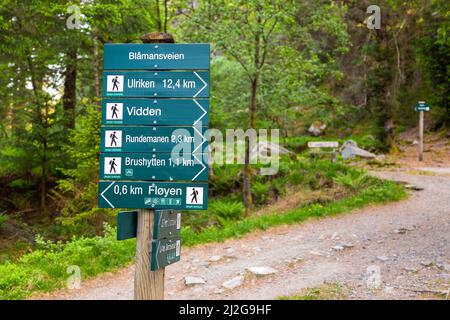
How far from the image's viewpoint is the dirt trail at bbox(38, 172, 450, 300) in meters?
6.38

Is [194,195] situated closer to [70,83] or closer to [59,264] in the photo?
[59,264]

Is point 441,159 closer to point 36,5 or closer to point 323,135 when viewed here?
point 323,135

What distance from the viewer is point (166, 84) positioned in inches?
164

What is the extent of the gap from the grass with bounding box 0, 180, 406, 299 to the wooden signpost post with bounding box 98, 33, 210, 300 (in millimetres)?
3514

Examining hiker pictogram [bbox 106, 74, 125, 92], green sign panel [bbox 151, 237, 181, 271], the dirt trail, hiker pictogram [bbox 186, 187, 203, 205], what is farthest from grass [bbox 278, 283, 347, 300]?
hiker pictogram [bbox 106, 74, 125, 92]

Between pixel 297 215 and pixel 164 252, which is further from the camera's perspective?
pixel 297 215

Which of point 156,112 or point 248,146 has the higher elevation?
point 156,112

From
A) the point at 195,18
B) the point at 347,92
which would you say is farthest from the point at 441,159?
the point at 195,18

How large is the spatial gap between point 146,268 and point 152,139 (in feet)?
4.00

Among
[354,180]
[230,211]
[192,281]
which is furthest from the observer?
[354,180]

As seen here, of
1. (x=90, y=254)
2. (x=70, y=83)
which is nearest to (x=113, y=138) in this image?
(x=90, y=254)

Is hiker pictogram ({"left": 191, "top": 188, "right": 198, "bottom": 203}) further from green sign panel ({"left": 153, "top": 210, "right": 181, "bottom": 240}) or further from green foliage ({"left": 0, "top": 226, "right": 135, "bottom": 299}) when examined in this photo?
green foliage ({"left": 0, "top": 226, "right": 135, "bottom": 299})

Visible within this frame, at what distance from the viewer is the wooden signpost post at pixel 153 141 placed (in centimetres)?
410

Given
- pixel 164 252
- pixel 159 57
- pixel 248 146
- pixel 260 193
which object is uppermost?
pixel 159 57
